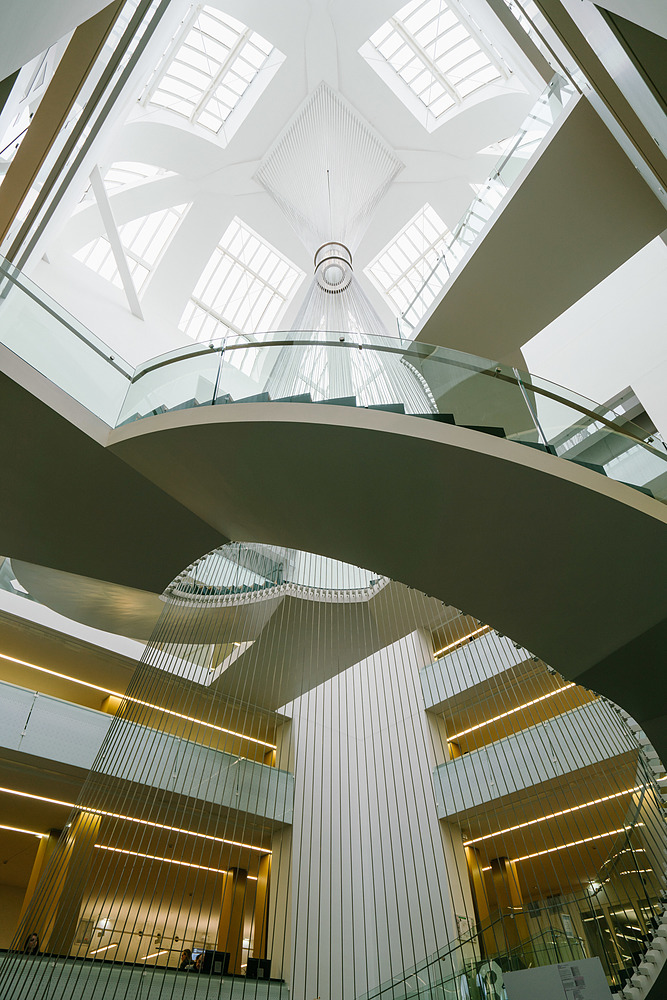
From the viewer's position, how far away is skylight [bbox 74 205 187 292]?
21.4 m

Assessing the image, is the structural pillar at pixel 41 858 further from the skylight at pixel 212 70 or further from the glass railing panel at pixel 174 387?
the skylight at pixel 212 70

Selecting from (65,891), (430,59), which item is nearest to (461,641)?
(65,891)

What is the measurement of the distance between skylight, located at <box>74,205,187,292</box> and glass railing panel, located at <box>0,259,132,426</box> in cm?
1653

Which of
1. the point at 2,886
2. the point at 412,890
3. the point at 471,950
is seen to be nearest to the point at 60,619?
the point at 2,886

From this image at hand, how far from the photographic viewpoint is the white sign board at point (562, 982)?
17.0ft

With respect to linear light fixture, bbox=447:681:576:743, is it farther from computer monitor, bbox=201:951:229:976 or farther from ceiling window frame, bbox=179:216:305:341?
ceiling window frame, bbox=179:216:305:341

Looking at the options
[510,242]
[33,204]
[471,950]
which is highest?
[33,204]

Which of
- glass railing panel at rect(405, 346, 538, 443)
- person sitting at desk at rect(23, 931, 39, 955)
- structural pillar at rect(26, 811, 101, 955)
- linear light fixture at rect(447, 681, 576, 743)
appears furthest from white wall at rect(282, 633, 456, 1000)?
glass railing panel at rect(405, 346, 538, 443)

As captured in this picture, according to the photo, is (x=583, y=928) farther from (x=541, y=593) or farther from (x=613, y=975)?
(x=541, y=593)

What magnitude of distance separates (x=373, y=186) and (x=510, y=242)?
13.4 metres

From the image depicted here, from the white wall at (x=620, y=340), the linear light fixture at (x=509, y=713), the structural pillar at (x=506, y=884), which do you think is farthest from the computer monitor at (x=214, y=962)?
the white wall at (x=620, y=340)

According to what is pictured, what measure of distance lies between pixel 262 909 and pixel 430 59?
82.1 ft

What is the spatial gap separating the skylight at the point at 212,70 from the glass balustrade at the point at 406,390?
1789 cm

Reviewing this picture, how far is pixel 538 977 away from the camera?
5.50 m
